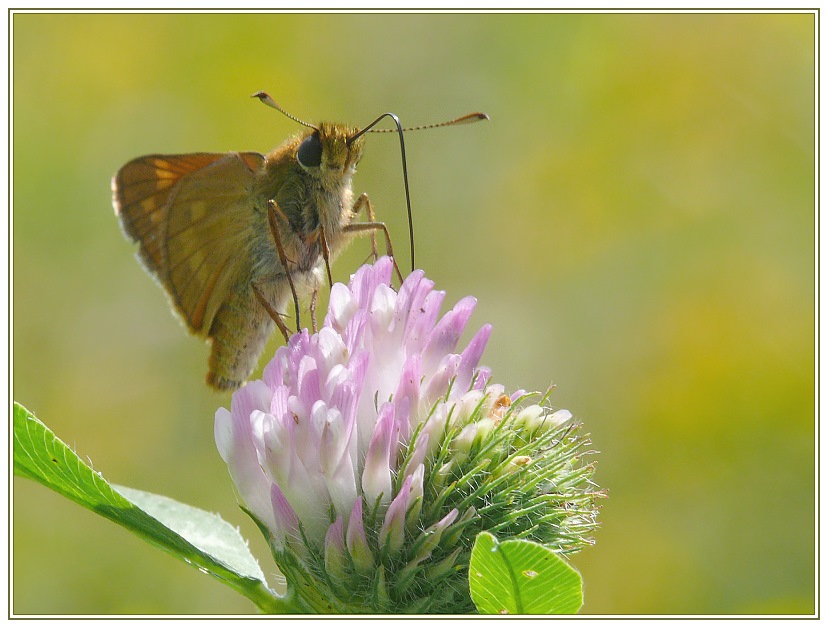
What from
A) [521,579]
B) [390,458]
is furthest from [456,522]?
[521,579]

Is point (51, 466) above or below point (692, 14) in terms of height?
below

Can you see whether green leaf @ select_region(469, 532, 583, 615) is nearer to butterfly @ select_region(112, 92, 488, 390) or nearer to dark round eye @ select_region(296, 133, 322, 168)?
butterfly @ select_region(112, 92, 488, 390)

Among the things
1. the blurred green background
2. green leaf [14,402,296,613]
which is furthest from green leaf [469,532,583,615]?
the blurred green background

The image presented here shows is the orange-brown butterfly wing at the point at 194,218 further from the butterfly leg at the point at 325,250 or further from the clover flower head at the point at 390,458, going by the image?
the clover flower head at the point at 390,458

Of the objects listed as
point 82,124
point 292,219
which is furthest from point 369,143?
point 292,219

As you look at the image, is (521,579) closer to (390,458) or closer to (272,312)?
(390,458)
